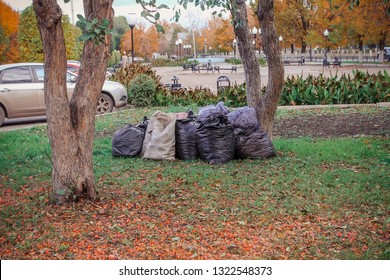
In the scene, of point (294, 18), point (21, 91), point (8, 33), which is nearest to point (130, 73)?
point (21, 91)

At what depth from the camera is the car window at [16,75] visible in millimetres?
11492

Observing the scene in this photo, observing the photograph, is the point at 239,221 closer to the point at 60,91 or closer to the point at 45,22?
the point at 60,91

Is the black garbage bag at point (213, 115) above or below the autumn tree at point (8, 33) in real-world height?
below

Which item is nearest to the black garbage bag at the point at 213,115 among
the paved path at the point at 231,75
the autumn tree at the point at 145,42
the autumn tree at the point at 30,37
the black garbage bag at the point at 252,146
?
the black garbage bag at the point at 252,146

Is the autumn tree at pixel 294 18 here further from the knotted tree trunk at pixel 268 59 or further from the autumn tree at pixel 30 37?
the knotted tree trunk at pixel 268 59

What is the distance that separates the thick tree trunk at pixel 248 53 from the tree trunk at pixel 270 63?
0.17 meters

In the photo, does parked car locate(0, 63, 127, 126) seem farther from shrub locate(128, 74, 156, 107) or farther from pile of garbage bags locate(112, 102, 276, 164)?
pile of garbage bags locate(112, 102, 276, 164)

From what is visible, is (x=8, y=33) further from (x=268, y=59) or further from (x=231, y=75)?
(x=231, y=75)

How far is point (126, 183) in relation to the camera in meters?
5.93

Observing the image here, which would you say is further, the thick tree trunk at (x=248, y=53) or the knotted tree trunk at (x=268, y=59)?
the thick tree trunk at (x=248, y=53)

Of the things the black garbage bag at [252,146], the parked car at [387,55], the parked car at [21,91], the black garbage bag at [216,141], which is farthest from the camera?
the parked car at [387,55]

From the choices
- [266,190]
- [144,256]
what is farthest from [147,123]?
[144,256]

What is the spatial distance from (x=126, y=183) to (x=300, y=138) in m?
3.65

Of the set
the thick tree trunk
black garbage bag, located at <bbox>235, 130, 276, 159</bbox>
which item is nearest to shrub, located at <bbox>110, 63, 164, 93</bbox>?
the thick tree trunk
